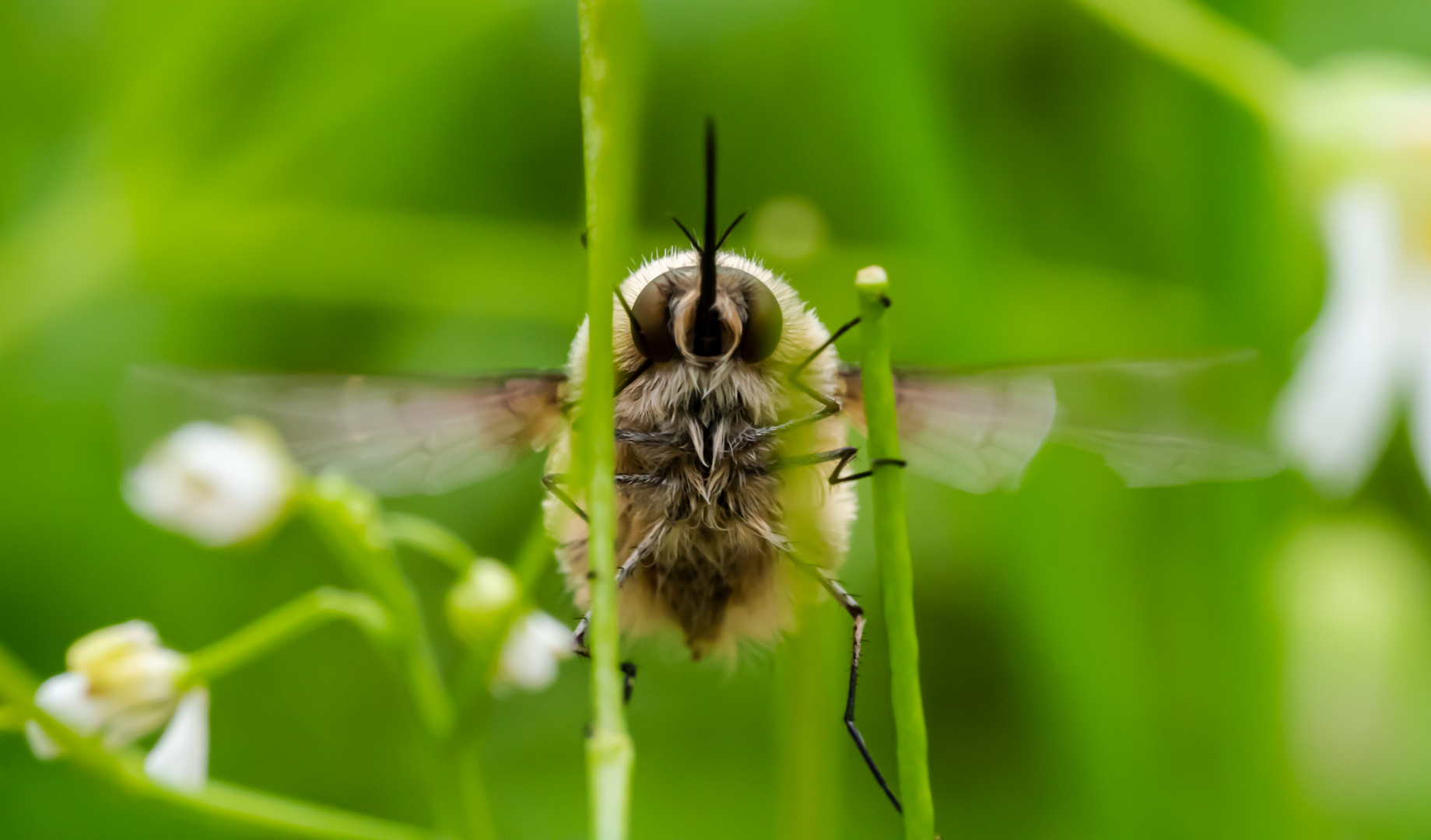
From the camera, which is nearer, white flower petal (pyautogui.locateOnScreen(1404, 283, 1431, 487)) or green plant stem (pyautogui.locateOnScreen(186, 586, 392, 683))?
green plant stem (pyautogui.locateOnScreen(186, 586, 392, 683))

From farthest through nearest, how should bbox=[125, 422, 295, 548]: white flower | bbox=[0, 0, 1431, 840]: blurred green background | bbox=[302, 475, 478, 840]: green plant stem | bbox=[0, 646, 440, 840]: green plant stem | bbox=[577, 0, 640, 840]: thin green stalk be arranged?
bbox=[0, 0, 1431, 840]: blurred green background < bbox=[125, 422, 295, 548]: white flower < bbox=[302, 475, 478, 840]: green plant stem < bbox=[0, 646, 440, 840]: green plant stem < bbox=[577, 0, 640, 840]: thin green stalk

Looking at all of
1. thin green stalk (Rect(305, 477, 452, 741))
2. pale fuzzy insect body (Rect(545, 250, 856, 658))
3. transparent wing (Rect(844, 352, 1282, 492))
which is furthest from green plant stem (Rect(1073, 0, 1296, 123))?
thin green stalk (Rect(305, 477, 452, 741))

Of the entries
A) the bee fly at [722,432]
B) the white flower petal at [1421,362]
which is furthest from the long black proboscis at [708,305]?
the white flower petal at [1421,362]

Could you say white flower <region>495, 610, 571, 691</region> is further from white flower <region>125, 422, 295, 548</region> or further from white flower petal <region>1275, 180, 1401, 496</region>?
white flower petal <region>1275, 180, 1401, 496</region>

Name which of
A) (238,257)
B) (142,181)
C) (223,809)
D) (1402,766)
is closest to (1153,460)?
(223,809)

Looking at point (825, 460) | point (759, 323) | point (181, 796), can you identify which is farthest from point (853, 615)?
point (181, 796)

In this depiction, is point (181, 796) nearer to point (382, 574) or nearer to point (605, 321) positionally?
point (382, 574)
